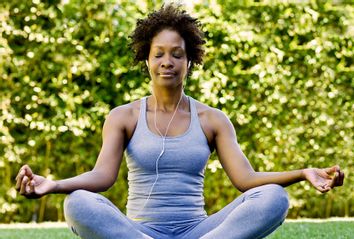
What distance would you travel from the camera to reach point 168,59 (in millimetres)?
3406

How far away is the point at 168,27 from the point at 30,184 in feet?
3.54

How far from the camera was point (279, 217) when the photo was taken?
2.98 meters

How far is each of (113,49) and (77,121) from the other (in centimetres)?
80

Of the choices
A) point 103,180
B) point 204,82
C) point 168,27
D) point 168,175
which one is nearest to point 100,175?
point 103,180

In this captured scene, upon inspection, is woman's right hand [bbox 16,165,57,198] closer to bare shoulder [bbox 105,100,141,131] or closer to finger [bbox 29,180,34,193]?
finger [bbox 29,180,34,193]

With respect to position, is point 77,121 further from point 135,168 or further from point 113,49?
point 135,168

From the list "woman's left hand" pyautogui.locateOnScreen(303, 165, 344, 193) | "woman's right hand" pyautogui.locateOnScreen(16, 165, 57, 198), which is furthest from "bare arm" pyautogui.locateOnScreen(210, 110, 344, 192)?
"woman's right hand" pyautogui.locateOnScreen(16, 165, 57, 198)

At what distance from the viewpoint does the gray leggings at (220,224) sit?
292 centimetres

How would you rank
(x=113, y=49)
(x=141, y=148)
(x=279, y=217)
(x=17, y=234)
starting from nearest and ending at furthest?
(x=279, y=217)
(x=141, y=148)
(x=17, y=234)
(x=113, y=49)

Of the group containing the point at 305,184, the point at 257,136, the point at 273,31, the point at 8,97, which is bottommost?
the point at 305,184

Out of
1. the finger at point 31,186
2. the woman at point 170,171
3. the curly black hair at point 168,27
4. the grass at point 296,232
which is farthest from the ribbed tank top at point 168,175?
the grass at point 296,232

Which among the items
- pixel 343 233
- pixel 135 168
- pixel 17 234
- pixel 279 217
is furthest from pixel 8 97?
pixel 279 217

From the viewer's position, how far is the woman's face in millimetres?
3418

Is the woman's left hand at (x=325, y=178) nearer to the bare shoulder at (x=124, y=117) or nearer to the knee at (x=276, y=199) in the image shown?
the knee at (x=276, y=199)
